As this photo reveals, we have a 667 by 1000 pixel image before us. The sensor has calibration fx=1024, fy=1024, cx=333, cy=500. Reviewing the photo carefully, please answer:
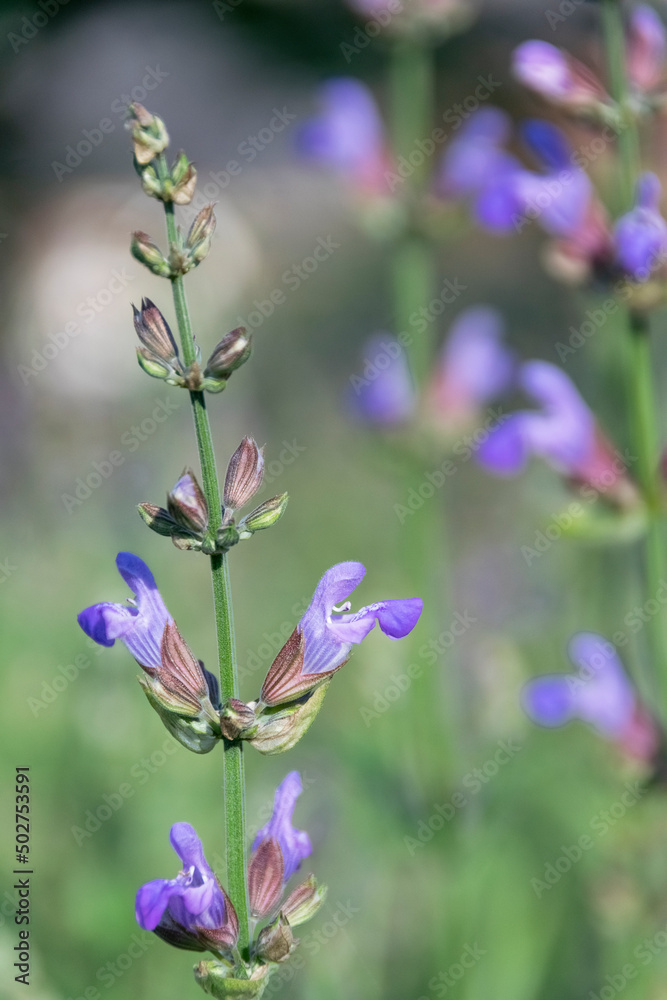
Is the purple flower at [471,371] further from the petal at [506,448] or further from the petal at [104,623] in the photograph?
the petal at [104,623]

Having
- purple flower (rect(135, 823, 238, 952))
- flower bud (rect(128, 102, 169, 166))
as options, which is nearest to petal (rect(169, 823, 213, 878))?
purple flower (rect(135, 823, 238, 952))

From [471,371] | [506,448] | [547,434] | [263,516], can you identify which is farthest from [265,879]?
[471,371]

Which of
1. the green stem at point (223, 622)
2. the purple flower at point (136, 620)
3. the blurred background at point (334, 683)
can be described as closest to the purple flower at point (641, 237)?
the blurred background at point (334, 683)

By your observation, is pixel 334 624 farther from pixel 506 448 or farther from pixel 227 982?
pixel 506 448

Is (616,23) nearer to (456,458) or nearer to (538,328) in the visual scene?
(456,458)

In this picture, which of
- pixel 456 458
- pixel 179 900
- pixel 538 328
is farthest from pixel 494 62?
pixel 179 900

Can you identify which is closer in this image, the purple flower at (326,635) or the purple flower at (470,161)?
the purple flower at (326,635)

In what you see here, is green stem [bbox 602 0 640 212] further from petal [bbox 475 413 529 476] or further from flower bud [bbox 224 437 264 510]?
flower bud [bbox 224 437 264 510]
